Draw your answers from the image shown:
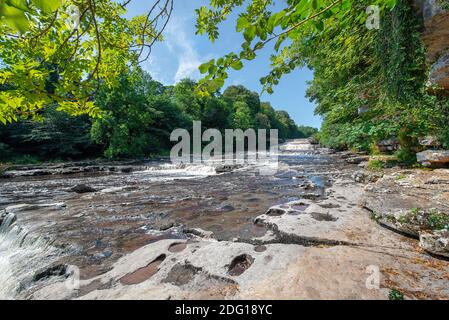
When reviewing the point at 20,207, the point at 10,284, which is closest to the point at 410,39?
the point at 10,284

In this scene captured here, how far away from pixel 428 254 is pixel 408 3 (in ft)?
17.4

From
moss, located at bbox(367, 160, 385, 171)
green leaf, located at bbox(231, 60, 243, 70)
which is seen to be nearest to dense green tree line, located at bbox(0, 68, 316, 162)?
moss, located at bbox(367, 160, 385, 171)

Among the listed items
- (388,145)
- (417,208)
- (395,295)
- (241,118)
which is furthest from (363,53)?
(241,118)

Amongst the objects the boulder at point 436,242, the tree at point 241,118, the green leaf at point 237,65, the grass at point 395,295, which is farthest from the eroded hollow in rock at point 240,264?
the tree at point 241,118

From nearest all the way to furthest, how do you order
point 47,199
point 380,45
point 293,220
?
1. point 293,220
2. point 380,45
3. point 47,199

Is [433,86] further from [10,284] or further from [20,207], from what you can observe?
[20,207]

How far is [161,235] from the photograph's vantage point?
387cm

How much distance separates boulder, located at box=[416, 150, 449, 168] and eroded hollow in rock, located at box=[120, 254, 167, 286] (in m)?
7.73

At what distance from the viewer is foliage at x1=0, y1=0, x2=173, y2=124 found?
1.09 meters

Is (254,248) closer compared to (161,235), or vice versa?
(254,248)

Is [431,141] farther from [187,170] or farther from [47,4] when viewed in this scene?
[187,170]

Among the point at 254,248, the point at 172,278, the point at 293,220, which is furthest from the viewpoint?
the point at 293,220

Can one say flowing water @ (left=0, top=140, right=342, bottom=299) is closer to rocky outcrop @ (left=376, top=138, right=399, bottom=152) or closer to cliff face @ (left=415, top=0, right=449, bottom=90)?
cliff face @ (left=415, top=0, right=449, bottom=90)
